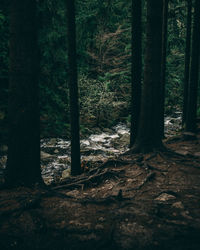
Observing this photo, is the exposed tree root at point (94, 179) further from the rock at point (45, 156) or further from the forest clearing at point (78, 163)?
the rock at point (45, 156)

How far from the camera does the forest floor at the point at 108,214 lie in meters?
3.47

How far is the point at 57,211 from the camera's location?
4473 mm

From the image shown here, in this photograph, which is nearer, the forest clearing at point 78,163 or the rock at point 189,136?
the forest clearing at point 78,163

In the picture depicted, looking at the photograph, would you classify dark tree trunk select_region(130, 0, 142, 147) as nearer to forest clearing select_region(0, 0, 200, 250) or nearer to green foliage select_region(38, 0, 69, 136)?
forest clearing select_region(0, 0, 200, 250)

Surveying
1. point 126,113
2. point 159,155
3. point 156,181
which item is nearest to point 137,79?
point 159,155

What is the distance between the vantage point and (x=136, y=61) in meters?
9.22

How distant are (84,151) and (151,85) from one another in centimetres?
622

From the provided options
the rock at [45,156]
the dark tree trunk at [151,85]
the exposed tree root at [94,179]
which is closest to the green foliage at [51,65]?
the exposed tree root at [94,179]

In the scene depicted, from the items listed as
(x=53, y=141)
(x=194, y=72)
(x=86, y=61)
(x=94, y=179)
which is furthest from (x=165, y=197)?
(x=86, y=61)

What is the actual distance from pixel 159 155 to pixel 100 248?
523 cm

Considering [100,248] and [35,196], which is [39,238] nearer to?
[100,248]

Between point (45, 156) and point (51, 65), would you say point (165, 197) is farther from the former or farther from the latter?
point (45, 156)

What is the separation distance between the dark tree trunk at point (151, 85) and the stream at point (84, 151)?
2.60 metres

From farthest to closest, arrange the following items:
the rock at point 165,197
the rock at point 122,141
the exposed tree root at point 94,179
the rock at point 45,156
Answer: the rock at point 122,141 → the rock at point 45,156 → the exposed tree root at point 94,179 → the rock at point 165,197
